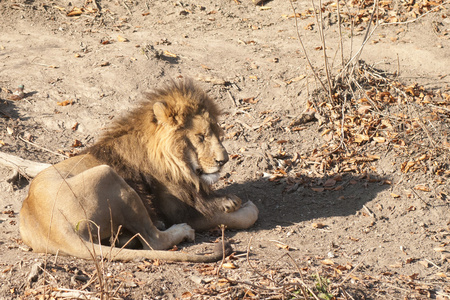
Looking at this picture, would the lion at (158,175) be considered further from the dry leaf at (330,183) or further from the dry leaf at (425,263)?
the dry leaf at (425,263)

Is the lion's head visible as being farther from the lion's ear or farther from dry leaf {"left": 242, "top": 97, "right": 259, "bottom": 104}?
dry leaf {"left": 242, "top": 97, "right": 259, "bottom": 104}

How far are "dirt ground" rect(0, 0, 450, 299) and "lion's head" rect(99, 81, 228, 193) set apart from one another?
29.0 inches

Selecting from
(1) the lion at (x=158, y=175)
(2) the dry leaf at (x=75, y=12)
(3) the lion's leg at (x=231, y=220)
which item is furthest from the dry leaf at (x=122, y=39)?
(3) the lion's leg at (x=231, y=220)

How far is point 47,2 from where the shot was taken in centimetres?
1140

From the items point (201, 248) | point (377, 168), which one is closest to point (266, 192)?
point (377, 168)

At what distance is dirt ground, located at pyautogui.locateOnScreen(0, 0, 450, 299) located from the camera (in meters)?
4.60

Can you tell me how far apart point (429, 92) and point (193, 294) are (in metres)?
5.19

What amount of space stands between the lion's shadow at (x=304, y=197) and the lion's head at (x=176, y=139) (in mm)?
1037

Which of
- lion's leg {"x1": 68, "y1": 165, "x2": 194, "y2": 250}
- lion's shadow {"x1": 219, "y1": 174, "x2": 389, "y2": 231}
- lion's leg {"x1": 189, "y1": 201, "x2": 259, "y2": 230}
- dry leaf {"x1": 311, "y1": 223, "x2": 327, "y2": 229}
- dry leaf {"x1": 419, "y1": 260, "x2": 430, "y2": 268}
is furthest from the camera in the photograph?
lion's shadow {"x1": 219, "y1": 174, "x2": 389, "y2": 231}

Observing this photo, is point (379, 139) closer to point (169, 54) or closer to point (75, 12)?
point (169, 54)

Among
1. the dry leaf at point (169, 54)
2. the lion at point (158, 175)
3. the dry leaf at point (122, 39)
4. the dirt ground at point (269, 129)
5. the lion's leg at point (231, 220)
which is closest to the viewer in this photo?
the dirt ground at point (269, 129)

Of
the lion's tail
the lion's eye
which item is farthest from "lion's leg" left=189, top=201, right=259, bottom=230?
the lion's tail

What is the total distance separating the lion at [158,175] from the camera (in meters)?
5.17

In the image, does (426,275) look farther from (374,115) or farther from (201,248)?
(374,115)
